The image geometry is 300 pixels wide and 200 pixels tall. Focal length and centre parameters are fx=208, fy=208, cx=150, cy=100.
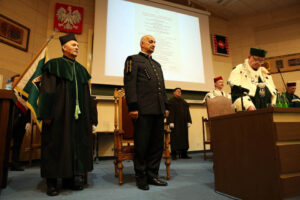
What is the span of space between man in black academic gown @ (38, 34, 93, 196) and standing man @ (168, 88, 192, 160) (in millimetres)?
2571

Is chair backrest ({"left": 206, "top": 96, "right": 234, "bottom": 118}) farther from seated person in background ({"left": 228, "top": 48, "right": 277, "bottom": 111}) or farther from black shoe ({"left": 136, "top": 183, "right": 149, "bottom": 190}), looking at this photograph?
black shoe ({"left": 136, "top": 183, "right": 149, "bottom": 190})

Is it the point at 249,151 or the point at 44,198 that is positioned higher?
the point at 249,151

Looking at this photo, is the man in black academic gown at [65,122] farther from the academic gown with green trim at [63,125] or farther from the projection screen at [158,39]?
the projection screen at [158,39]

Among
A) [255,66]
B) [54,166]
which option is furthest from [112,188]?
[255,66]

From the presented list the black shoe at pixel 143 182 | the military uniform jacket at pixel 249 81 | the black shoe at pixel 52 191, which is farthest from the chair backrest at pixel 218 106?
the black shoe at pixel 52 191

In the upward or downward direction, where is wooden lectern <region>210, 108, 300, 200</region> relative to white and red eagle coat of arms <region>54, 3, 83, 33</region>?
downward

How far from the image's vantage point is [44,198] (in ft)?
5.76

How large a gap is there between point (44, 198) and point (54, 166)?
0.86 ft

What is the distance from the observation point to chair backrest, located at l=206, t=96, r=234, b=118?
3.28 metres

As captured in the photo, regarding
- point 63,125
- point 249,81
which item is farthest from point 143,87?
point 249,81

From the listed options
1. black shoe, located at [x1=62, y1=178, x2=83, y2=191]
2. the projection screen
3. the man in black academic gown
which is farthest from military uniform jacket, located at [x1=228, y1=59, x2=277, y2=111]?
the projection screen

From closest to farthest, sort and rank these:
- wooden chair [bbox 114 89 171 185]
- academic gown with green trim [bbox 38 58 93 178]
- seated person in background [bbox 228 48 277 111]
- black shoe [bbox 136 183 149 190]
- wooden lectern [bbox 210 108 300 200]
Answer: wooden lectern [bbox 210 108 300 200]
academic gown with green trim [bbox 38 58 93 178]
black shoe [bbox 136 183 149 190]
seated person in background [bbox 228 48 277 111]
wooden chair [bbox 114 89 171 185]

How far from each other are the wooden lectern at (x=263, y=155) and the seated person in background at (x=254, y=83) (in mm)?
478

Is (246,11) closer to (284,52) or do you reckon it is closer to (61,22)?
(284,52)
